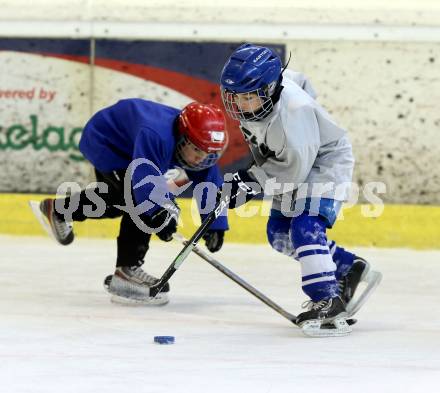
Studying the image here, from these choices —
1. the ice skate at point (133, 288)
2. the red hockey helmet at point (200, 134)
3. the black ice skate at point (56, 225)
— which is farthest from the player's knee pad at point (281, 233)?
the black ice skate at point (56, 225)

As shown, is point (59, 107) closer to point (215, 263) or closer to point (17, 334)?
point (215, 263)

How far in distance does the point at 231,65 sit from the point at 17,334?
35.0 inches

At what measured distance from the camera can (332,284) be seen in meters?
3.18

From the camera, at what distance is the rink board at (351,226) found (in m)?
5.41

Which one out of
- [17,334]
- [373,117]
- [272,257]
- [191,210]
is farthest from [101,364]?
[373,117]

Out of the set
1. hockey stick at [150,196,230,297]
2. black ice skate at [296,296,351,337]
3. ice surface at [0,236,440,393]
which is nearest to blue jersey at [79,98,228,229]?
hockey stick at [150,196,230,297]

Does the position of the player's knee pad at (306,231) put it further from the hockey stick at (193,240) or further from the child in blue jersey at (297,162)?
the hockey stick at (193,240)

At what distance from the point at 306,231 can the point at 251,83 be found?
0.43 metres

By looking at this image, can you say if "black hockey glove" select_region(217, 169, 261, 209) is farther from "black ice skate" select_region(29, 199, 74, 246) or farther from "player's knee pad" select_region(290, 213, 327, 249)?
"black ice skate" select_region(29, 199, 74, 246)

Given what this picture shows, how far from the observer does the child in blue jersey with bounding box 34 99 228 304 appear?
349 centimetres

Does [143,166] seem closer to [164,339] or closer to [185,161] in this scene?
[185,161]

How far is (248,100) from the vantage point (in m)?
3.07

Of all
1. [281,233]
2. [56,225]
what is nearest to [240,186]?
[281,233]

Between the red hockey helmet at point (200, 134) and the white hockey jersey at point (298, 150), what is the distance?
300 millimetres
